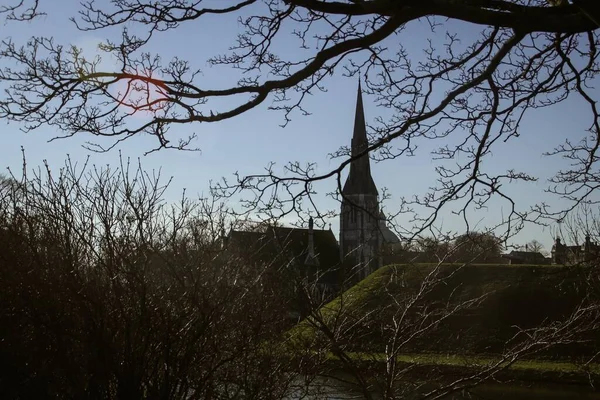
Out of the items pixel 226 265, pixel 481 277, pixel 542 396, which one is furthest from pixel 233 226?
pixel 481 277

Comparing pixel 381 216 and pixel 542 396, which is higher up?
pixel 381 216

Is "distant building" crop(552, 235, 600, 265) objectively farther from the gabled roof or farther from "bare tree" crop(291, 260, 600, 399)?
the gabled roof

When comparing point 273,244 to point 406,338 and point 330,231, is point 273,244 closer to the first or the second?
point 330,231

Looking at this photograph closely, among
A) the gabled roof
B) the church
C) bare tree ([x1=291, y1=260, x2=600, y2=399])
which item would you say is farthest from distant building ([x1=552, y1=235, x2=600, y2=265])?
the gabled roof

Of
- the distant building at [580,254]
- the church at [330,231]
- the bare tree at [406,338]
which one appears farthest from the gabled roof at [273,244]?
the distant building at [580,254]

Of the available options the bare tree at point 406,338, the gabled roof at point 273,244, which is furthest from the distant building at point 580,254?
the gabled roof at point 273,244

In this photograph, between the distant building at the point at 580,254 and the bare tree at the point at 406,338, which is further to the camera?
the distant building at the point at 580,254

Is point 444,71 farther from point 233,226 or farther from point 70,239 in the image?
point 70,239

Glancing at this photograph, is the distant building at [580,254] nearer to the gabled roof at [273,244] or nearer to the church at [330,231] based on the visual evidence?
the church at [330,231]

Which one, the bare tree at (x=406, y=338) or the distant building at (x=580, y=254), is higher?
the distant building at (x=580, y=254)

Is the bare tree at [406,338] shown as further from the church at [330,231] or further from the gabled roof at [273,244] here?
the gabled roof at [273,244]

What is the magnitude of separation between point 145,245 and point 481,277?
3501 centimetres

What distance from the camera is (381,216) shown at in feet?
18.2

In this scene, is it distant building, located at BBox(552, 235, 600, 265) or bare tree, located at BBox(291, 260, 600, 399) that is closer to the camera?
bare tree, located at BBox(291, 260, 600, 399)
